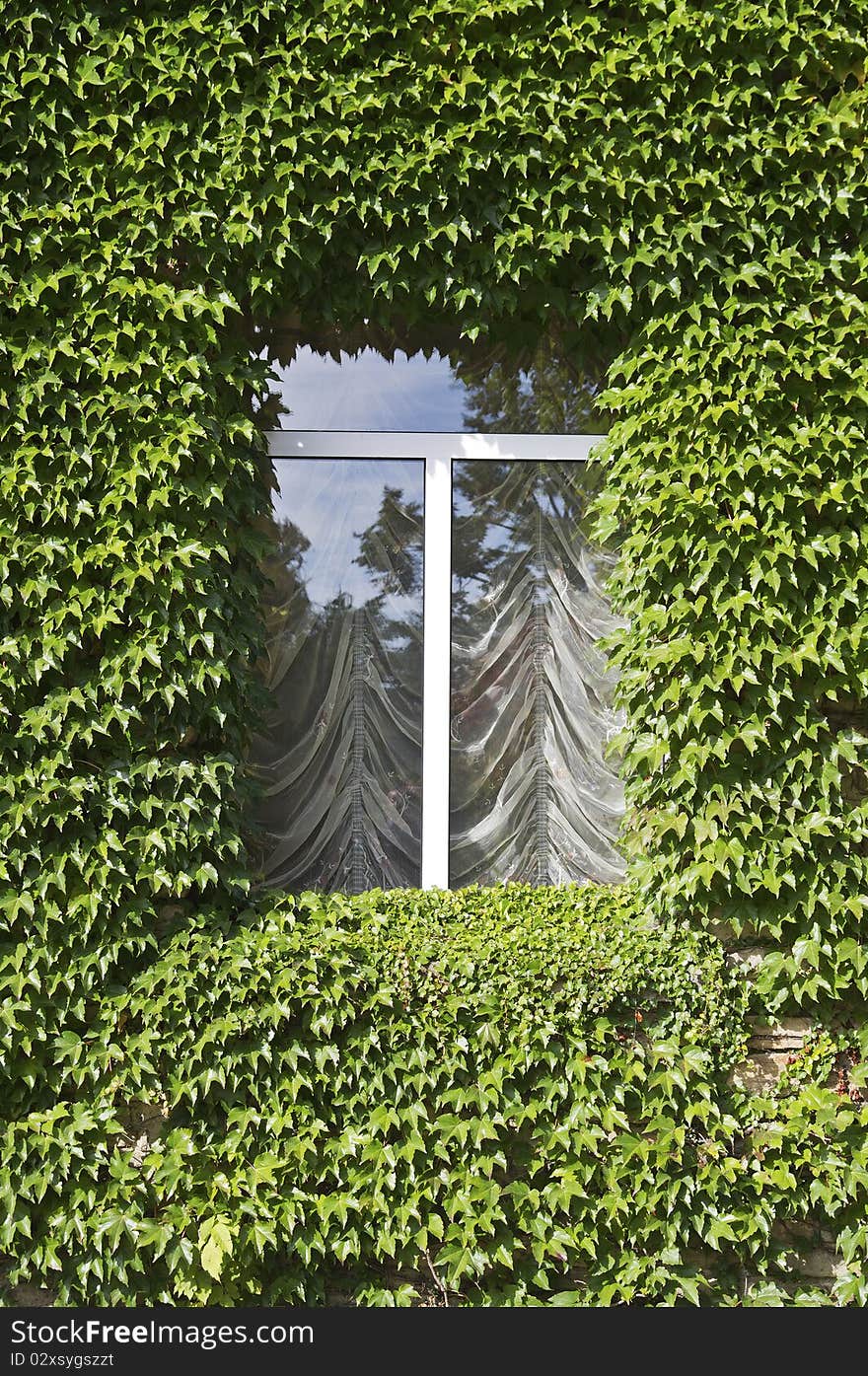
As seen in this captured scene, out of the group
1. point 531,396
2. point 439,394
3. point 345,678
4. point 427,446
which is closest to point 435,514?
point 427,446

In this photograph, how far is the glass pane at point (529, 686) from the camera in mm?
3543

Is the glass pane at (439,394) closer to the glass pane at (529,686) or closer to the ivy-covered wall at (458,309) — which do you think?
the glass pane at (529,686)

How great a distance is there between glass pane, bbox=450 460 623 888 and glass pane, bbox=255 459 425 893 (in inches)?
7.5

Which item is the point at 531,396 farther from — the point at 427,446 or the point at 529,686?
the point at 529,686

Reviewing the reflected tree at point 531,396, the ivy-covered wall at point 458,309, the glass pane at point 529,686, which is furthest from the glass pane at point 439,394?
the ivy-covered wall at point 458,309

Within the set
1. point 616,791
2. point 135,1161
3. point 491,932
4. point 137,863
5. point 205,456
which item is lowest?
point 135,1161

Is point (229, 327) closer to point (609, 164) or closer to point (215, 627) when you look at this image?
point (215, 627)

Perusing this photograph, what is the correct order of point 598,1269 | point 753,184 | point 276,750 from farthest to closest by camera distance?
point 276,750
point 753,184
point 598,1269

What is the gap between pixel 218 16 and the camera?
3.15 metres

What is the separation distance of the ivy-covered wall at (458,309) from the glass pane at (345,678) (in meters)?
0.33

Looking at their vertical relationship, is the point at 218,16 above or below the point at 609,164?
above

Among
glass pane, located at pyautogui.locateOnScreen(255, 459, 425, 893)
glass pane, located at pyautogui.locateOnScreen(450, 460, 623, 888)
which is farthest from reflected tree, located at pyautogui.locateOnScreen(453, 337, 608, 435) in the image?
glass pane, located at pyautogui.locateOnScreen(255, 459, 425, 893)

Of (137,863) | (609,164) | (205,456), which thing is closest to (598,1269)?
(137,863)

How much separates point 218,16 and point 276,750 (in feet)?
8.47
